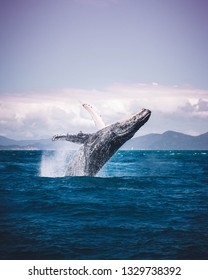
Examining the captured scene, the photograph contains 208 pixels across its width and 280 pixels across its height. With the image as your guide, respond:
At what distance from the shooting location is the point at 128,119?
11133 mm

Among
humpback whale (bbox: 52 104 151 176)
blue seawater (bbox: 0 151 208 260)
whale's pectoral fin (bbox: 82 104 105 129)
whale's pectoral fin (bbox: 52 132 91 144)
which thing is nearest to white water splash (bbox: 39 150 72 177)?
humpback whale (bbox: 52 104 151 176)

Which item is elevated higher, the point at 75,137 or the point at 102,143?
the point at 75,137

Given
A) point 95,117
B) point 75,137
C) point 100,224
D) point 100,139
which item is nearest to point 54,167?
point 75,137

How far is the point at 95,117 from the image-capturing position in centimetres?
→ 1150

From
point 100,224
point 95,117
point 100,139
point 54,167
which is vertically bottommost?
point 100,224

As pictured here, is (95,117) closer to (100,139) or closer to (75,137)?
(100,139)

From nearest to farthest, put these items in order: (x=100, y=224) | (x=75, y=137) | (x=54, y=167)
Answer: (x=100, y=224)
(x=75, y=137)
(x=54, y=167)

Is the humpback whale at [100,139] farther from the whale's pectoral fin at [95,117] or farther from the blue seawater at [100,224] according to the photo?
the blue seawater at [100,224]

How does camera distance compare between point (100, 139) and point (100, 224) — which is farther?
point (100, 139)

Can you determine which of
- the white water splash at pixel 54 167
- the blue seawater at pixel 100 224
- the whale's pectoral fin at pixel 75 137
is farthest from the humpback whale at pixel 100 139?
the white water splash at pixel 54 167

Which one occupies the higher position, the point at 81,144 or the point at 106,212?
the point at 81,144
